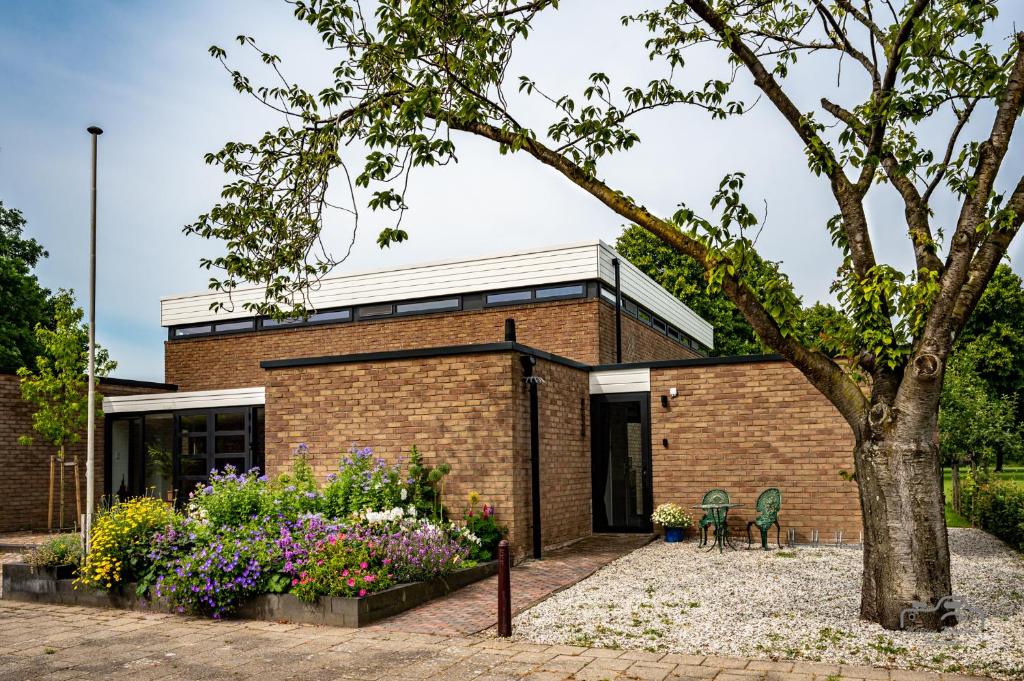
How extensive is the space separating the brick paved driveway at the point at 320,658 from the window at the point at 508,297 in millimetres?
10969

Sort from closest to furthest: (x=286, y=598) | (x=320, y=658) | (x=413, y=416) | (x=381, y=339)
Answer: (x=320, y=658) < (x=286, y=598) < (x=413, y=416) < (x=381, y=339)

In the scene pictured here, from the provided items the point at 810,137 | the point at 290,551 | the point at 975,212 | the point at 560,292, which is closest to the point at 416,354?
the point at 290,551

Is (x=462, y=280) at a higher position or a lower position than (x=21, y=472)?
higher

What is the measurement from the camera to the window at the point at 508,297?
59.7ft

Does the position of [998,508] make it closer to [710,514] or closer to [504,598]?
[710,514]

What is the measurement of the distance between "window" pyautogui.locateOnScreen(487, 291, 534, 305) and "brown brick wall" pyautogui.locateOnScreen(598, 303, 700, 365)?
1.72m

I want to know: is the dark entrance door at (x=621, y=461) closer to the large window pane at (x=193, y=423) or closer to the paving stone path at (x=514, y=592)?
the paving stone path at (x=514, y=592)

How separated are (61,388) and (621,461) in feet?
38.1

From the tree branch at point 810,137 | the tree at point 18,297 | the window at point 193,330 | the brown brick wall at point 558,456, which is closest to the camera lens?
the tree branch at point 810,137

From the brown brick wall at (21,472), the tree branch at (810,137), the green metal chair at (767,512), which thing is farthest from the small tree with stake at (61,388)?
the tree branch at (810,137)

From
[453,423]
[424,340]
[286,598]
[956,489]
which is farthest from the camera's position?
[956,489]

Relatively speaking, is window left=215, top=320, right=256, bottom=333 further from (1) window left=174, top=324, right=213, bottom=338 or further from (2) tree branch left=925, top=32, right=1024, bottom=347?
(2) tree branch left=925, top=32, right=1024, bottom=347

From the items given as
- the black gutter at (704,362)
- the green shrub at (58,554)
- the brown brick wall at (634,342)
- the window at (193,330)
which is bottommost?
the green shrub at (58,554)

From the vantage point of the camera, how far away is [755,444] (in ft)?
44.5
